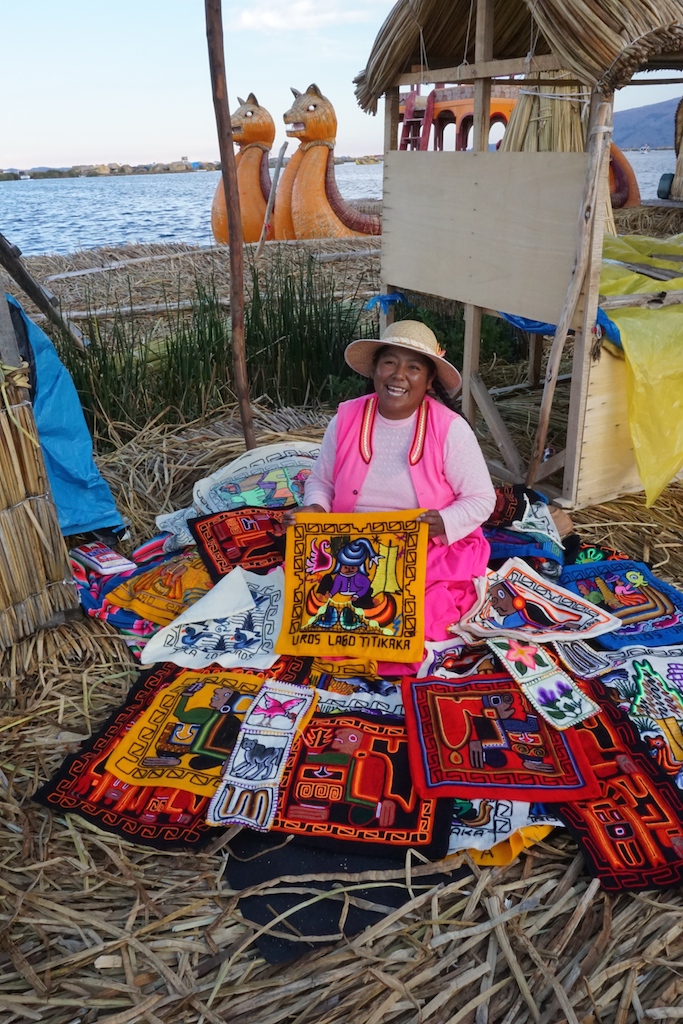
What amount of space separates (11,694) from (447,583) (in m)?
1.45

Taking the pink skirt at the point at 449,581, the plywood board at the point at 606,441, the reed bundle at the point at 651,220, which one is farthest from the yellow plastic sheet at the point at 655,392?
the reed bundle at the point at 651,220

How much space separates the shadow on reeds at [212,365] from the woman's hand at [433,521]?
224 centimetres

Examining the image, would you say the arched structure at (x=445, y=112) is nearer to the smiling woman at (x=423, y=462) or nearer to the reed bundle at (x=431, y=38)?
the reed bundle at (x=431, y=38)

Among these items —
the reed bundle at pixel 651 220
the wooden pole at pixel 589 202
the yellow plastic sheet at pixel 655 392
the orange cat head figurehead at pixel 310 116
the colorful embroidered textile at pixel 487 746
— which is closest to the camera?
the colorful embroidered textile at pixel 487 746

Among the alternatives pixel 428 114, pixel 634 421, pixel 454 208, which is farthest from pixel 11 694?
pixel 428 114

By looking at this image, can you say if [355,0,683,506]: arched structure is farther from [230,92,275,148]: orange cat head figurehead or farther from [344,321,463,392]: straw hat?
[230,92,275,148]: orange cat head figurehead

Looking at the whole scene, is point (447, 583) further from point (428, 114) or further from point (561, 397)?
point (428, 114)

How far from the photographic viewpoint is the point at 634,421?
3.42 metres

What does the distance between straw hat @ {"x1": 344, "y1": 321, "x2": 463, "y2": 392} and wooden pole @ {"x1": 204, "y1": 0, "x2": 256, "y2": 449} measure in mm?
911

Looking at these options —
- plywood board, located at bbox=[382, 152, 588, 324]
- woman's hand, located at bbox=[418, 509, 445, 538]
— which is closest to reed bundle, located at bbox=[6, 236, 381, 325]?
plywood board, located at bbox=[382, 152, 588, 324]

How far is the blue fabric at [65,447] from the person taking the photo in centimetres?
323

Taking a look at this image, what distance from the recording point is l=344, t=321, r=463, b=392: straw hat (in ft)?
8.32

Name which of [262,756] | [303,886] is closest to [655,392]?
[262,756]

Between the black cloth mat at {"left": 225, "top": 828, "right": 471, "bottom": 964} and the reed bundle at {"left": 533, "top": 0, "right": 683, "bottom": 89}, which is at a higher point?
the reed bundle at {"left": 533, "top": 0, "right": 683, "bottom": 89}
